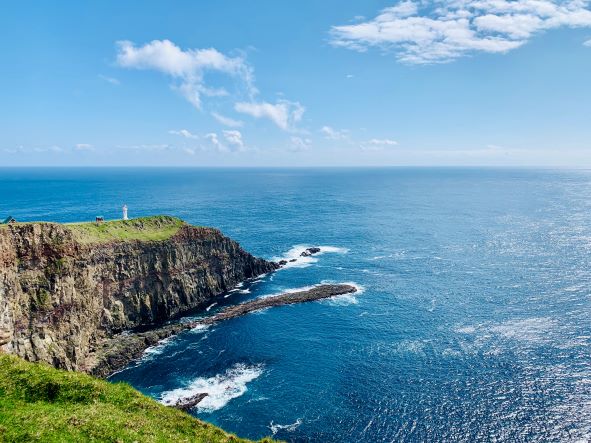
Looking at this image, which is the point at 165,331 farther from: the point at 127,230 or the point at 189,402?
the point at 127,230

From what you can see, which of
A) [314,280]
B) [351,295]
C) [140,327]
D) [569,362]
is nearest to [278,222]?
[314,280]

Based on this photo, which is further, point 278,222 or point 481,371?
point 278,222

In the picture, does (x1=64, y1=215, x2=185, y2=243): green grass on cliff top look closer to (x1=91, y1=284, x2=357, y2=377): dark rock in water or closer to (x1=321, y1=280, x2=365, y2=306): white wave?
(x1=91, y1=284, x2=357, y2=377): dark rock in water

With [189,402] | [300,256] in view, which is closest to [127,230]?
[189,402]

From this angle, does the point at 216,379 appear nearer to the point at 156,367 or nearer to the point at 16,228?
the point at 156,367

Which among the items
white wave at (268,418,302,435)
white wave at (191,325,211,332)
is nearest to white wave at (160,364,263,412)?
white wave at (268,418,302,435)
